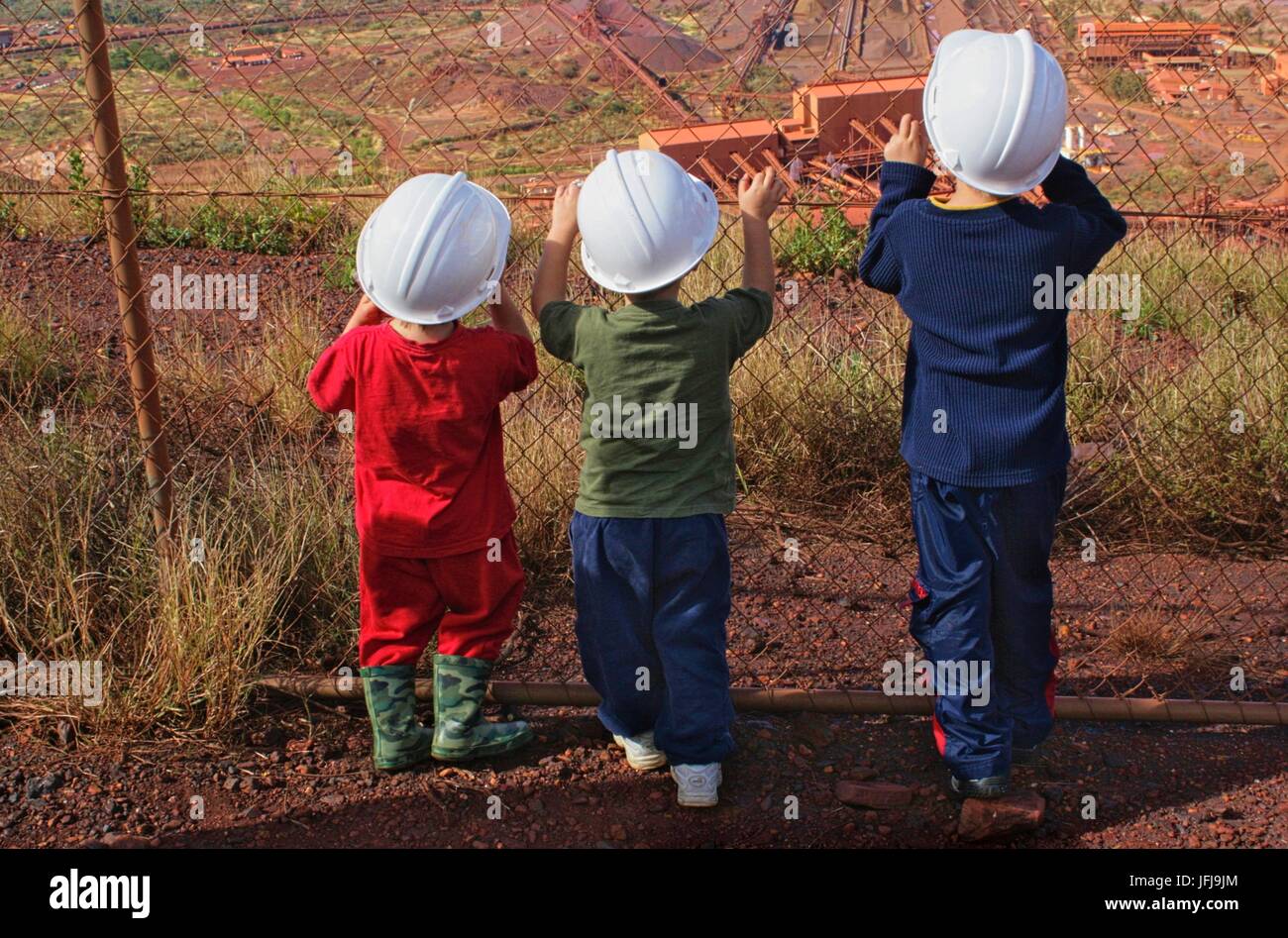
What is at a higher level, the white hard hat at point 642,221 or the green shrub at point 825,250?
the green shrub at point 825,250

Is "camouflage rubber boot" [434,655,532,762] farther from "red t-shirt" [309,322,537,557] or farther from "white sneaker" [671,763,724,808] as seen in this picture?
"white sneaker" [671,763,724,808]

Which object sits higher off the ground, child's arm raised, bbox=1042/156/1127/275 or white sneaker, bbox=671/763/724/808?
child's arm raised, bbox=1042/156/1127/275

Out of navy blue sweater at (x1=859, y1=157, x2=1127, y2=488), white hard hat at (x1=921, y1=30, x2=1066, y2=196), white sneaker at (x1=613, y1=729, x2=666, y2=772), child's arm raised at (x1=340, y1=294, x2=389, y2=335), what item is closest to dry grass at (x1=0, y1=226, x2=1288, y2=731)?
child's arm raised at (x1=340, y1=294, x2=389, y2=335)

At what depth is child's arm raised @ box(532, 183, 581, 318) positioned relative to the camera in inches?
112

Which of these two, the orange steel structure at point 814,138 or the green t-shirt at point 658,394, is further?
the orange steel structure at point 814,138

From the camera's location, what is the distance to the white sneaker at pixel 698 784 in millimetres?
3023

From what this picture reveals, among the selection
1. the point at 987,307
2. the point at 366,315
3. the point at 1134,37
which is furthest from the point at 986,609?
the point at 1134,37

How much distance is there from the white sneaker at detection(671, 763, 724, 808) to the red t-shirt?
0.75 m

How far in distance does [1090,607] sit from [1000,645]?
4.09 feet

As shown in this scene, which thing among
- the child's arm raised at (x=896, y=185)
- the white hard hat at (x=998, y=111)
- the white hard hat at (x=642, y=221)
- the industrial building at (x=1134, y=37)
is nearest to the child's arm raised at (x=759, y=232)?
the white hard hat at (x=642, y=221)

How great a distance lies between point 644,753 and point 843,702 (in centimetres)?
58

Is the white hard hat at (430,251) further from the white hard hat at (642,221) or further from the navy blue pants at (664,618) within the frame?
the navy blue pants at (664,618)

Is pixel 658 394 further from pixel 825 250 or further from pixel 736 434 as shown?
pixel 825 250
